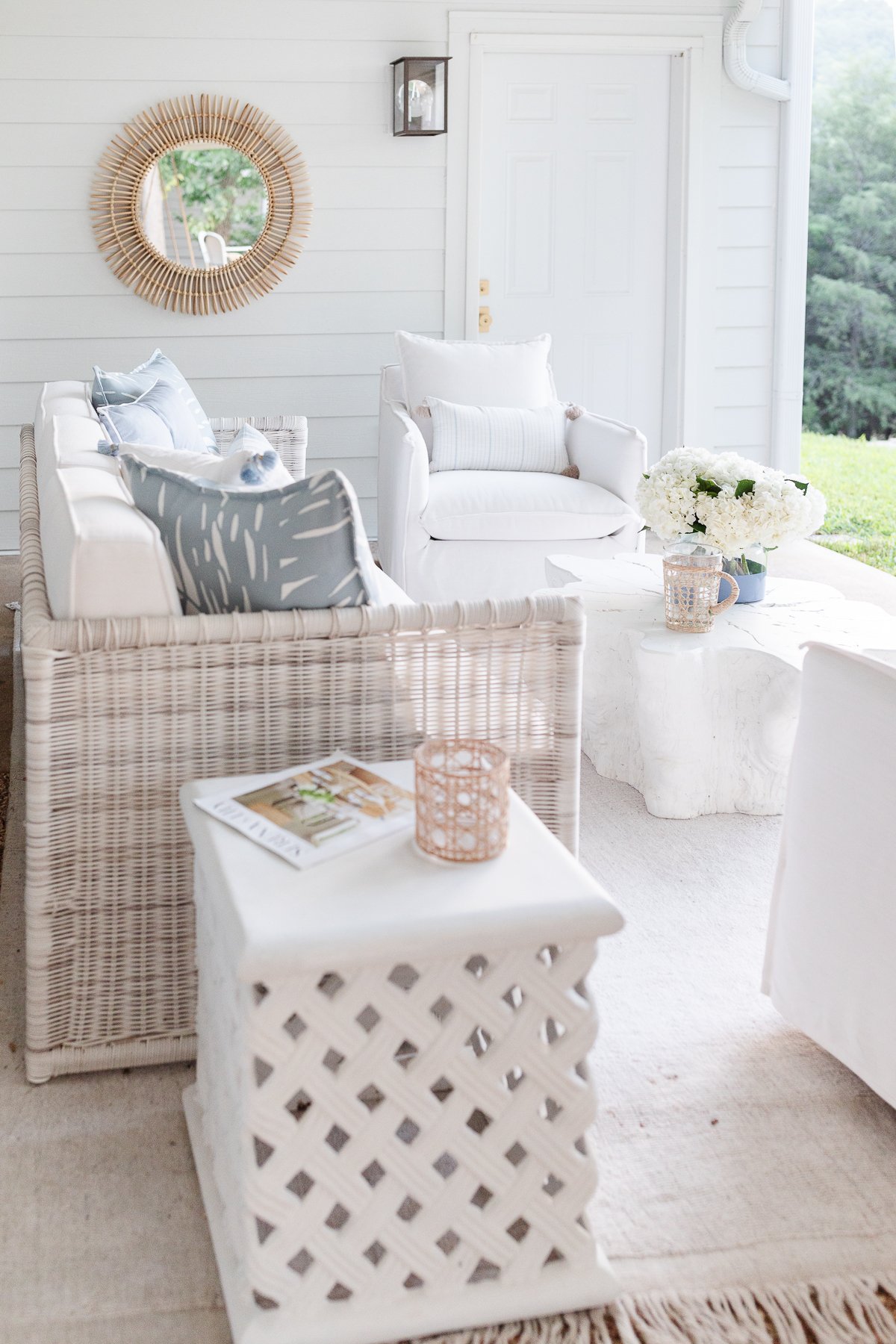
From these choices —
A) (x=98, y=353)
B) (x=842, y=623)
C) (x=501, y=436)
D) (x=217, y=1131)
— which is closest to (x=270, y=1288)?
(x=217, y=1131)

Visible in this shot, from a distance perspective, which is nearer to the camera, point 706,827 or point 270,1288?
point 270,1288

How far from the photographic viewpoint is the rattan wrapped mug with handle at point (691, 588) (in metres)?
2.94

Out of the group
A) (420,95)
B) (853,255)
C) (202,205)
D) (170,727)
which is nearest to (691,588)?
(170,727)

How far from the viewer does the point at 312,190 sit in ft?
17.2

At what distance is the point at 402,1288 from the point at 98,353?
445 cm

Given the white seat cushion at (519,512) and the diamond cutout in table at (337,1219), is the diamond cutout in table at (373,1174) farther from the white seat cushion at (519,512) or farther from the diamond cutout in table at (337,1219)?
the white seat cushion at (519,512)

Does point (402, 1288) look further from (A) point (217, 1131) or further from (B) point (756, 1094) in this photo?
(B) point (756, 1094)

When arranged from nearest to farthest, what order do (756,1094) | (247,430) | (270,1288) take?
(270,1288) → (756,1094) → (247,430)

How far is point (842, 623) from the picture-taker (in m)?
3.05

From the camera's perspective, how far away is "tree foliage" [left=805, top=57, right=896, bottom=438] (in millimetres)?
10055

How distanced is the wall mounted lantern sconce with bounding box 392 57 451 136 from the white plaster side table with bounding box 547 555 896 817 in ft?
8.92

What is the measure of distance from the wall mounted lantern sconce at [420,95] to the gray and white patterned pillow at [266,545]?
3594mm

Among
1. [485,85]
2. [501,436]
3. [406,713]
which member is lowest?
[406,713]

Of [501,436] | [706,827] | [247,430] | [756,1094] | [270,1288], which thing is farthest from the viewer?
[501,436]
